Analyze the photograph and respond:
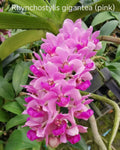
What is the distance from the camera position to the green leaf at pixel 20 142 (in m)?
0.47

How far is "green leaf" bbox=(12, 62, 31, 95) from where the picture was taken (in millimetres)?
646

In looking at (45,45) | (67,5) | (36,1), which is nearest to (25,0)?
(36,1)

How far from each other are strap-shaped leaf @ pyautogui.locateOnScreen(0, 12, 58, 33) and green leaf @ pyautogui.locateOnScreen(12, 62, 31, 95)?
0.56 feet

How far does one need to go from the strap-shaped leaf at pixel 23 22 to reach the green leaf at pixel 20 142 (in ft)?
1.21

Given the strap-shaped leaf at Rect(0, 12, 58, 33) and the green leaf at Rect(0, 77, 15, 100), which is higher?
the strap-shaped leaf at Rect(0, 12, 58, 33)

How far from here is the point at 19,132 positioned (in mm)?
512

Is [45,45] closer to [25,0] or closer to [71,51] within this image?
[71,51]

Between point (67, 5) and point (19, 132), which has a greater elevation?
point (67, 5)

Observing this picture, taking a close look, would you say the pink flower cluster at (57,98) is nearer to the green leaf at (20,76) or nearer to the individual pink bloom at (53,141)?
the individual pink bloom at (53,141)

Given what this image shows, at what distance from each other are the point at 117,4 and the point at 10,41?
424mm

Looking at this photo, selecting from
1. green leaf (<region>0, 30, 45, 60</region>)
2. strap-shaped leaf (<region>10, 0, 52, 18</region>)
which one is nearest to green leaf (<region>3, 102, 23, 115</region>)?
green leaf (<region>0, 30, 45, 60</region>)

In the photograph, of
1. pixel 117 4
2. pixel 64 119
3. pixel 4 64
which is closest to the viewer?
pixel 64 119

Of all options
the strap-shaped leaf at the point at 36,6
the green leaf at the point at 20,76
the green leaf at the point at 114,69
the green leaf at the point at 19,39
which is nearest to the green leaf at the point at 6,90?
the green leaf at the point at 20,76

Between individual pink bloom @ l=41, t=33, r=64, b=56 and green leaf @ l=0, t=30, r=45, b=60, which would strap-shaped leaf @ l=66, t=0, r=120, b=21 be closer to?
green leaf @ l=0, t=30, r=45, b=60
